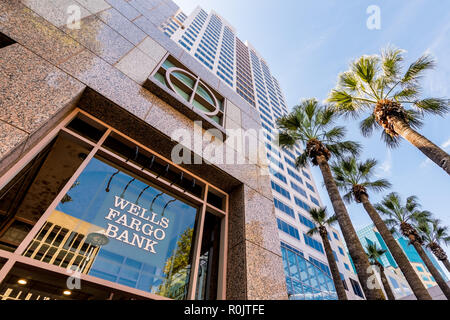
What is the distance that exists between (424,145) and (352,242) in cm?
376

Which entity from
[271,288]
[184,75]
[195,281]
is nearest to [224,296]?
[195,281]

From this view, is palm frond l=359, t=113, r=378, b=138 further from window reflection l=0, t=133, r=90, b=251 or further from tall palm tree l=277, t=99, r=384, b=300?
window reflection l=0, t=133, r=90, b=251

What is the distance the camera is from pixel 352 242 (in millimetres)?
7020

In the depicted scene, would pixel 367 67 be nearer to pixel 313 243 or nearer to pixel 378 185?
pixel 378 185

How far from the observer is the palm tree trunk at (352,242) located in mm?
6099

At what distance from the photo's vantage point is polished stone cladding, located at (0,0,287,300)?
111 inches

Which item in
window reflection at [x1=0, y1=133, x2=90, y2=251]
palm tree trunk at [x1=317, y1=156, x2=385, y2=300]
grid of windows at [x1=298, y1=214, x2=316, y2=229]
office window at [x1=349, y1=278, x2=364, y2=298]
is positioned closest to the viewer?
window reflection at [x1=0, y1=133, x2=90, y2=251]

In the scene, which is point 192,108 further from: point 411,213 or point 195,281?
point 411,213

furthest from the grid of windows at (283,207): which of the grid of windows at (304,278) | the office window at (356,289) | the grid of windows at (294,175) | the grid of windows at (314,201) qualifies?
the office window at (356,289)

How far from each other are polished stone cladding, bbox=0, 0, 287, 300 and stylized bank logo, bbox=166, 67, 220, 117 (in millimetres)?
462

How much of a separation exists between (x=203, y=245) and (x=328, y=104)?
8833mm

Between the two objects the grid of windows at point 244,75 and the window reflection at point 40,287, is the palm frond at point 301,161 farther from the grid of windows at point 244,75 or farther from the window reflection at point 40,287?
the grid of windows at point 244,75

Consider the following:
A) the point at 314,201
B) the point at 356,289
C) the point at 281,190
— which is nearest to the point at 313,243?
the point at 281,190

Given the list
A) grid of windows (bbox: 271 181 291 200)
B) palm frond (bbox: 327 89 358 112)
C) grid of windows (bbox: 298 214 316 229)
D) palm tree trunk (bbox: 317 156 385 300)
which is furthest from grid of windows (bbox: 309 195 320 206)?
palm tree trunk (bbox: 317 156 385 300)
